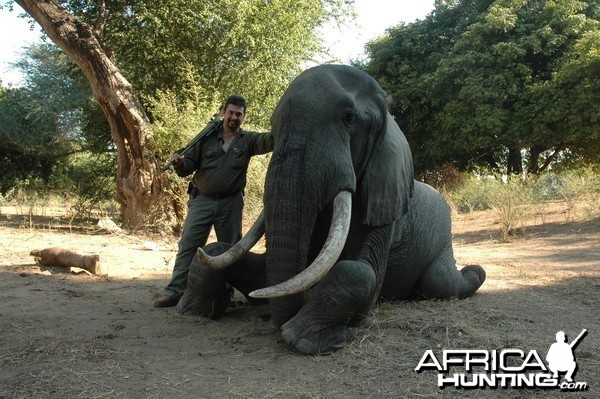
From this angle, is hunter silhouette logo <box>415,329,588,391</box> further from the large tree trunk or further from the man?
the large tree trunk

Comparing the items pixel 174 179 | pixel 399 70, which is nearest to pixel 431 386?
pixel 174 179

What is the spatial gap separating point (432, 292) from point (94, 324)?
3.34 meters

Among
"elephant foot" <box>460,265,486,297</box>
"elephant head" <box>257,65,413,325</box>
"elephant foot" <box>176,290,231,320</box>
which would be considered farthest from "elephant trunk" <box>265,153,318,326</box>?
"elephant foot" <box>460,265,486,297</box>

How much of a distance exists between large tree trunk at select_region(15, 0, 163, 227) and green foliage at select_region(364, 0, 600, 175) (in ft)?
47.6

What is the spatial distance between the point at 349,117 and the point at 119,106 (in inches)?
385

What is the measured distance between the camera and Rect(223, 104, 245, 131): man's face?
6.01 meters

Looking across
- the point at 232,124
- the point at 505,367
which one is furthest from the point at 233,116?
the point at 505,367

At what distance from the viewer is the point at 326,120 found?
4266 mm

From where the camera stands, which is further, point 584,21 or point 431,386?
point 584,21

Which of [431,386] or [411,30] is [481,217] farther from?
[431,386]

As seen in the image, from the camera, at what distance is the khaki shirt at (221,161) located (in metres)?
5.96

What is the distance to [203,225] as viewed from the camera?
6.13 m

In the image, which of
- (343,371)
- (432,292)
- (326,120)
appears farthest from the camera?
(432,292)

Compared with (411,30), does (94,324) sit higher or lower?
lower
